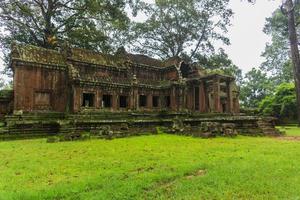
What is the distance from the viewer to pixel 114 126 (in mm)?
18906

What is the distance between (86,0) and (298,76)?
76.4ft

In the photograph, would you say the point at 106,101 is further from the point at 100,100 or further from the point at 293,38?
the point at 293,38

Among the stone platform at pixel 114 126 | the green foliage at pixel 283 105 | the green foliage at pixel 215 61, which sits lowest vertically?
the stone platform at pixel 114 126

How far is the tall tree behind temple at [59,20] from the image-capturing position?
28922 millimetres

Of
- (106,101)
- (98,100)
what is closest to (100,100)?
(98,100)

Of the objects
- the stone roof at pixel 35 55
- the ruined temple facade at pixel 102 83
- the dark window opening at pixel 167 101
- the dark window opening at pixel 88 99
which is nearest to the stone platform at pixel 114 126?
the ruined temple facade at pixel 102 83

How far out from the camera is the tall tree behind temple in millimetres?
28922

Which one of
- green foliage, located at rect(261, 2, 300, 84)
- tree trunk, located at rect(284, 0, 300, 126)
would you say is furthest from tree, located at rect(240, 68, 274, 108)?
tree trunk, located at rect(284, 0, 300, 126)

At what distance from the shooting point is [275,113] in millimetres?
34250

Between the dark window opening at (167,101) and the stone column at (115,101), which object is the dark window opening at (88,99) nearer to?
the stone column at (115,101)

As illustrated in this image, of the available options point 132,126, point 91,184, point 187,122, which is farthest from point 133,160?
point 187,122

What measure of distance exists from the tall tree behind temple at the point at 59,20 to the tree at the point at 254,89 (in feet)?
113

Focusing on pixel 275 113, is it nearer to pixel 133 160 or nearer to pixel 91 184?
pixel 133 160

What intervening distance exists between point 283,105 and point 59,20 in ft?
102
